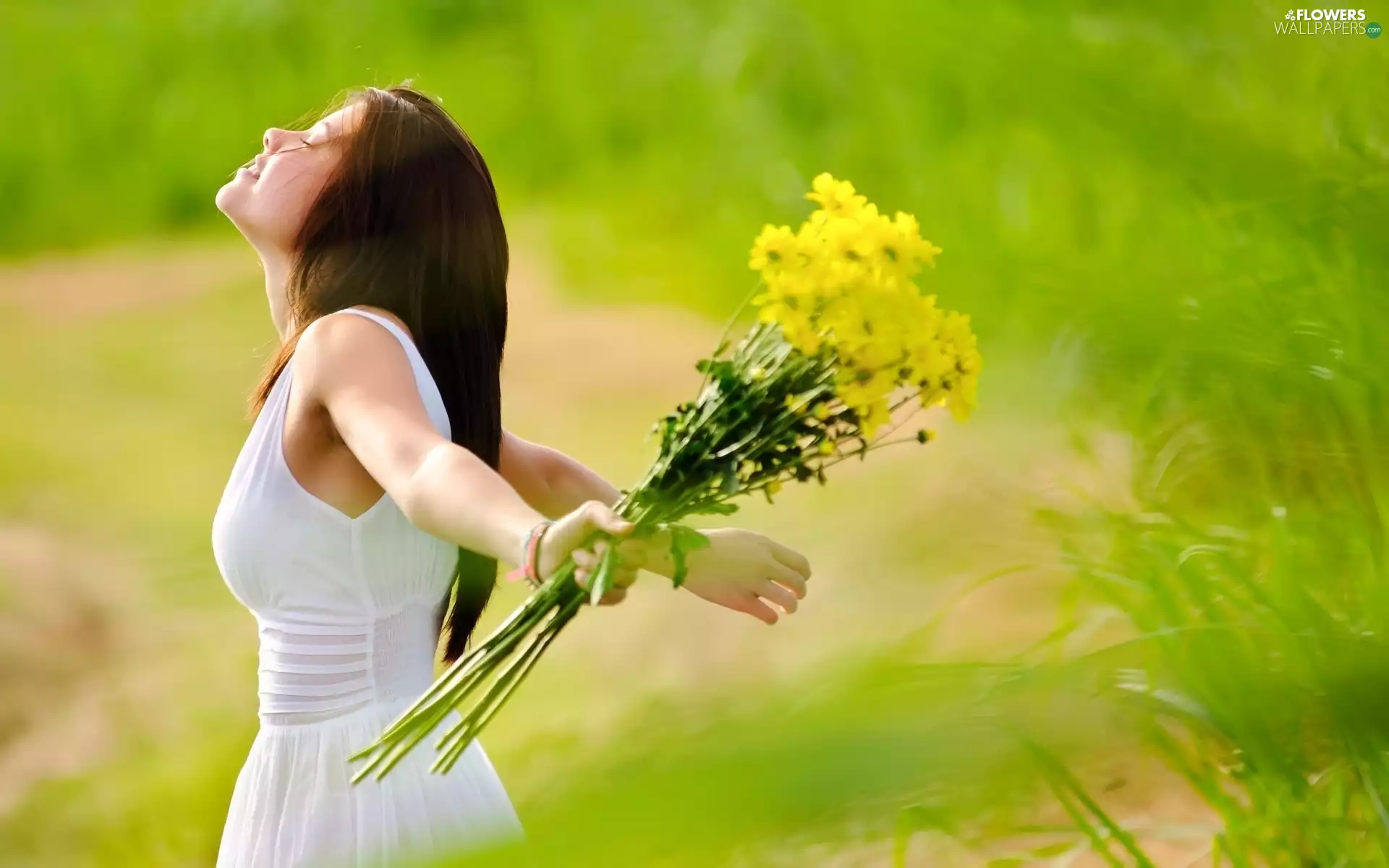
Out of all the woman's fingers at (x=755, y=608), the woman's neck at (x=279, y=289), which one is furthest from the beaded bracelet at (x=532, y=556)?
the woman's neck at (x=279, y=289)

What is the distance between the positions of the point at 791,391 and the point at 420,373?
0.24 m

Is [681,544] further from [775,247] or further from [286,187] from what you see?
[286,187]

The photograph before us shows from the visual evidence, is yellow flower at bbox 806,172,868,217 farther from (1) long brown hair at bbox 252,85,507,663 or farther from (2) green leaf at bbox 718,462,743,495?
(1) long brown hair at bbox 252,85,507,663

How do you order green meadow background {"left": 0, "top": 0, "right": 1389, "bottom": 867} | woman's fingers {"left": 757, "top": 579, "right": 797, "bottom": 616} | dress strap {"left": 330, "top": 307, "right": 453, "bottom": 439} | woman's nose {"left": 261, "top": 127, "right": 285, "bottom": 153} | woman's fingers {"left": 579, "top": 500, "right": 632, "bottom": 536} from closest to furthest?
1. green meadow background {"left": 0, "top": 0, "right": 1389, "bottom": 867}
2. woman's fingers {"left": 579, "top": 500, "right": 632, "bottom": 536}
3. woman's fingers {"left": 757, "top": 579, "right": 797, "bottom": 616}
4. dress strap {"left": 330, "top": 307, "right": 453, "bottom": 439}
5. woman's nose {"left": 261, "top": 127, "right": 285, "bottom": 153}

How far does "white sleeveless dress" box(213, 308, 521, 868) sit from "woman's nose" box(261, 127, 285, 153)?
0.15 meters

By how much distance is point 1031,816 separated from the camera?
0.93 metres

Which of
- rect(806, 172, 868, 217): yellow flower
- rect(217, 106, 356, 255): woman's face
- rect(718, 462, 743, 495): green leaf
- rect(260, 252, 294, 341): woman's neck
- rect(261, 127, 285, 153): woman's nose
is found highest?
rect(261, 127, 285, 153): woman's nose

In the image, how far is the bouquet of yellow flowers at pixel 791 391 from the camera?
0.46 m

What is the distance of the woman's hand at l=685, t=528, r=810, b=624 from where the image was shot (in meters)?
0.48

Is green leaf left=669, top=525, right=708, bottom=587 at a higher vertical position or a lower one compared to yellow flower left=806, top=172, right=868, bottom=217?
lower

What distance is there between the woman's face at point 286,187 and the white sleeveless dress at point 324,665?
10cm

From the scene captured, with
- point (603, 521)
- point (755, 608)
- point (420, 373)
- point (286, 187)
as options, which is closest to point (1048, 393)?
point (603, 521)

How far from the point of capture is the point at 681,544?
0.44 m

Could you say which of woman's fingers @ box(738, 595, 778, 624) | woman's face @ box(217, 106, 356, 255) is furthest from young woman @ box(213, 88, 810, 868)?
woman's fingers @ box(738, 595, 778, 624)
